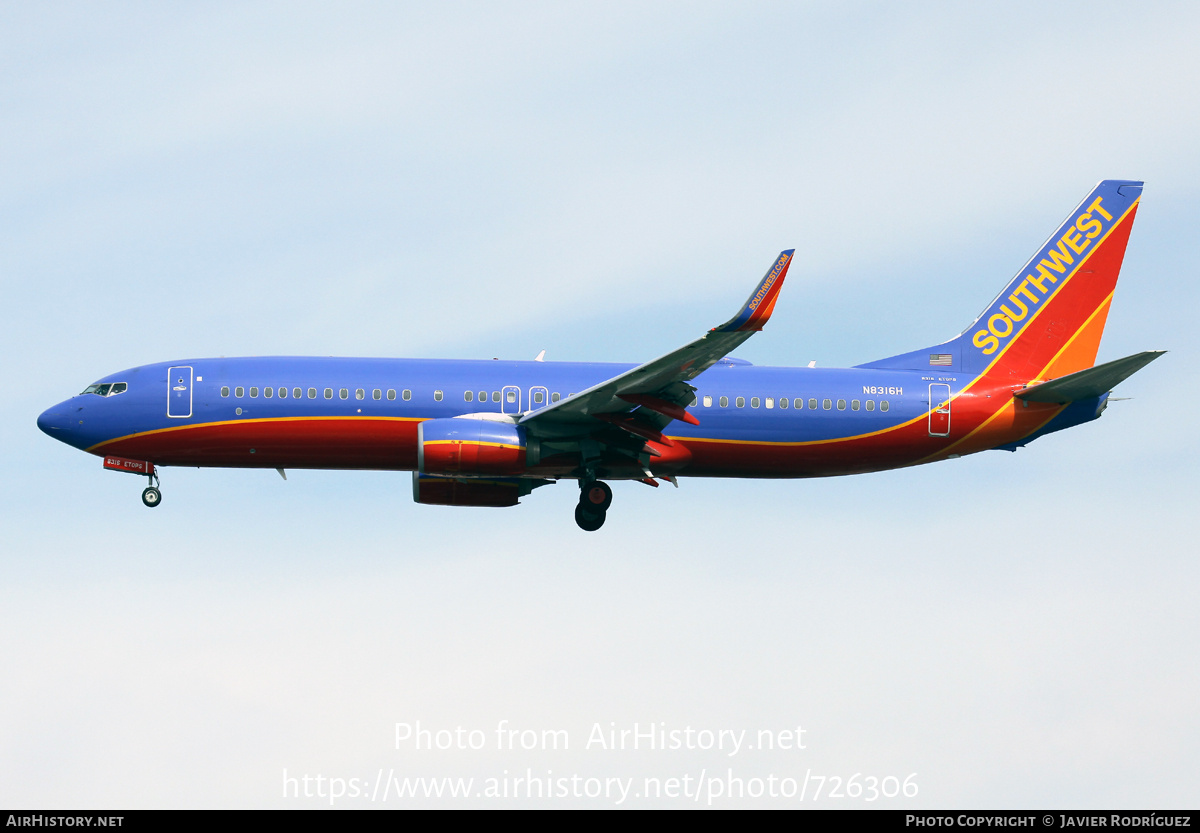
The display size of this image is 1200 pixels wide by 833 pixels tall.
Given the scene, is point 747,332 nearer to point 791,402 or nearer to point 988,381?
point 791,402

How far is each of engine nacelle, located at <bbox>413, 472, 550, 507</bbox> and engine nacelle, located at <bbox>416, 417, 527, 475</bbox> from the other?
3566 mm

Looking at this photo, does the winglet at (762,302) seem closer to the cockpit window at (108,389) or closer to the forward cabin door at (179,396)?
the forward cabin door at (179,396)

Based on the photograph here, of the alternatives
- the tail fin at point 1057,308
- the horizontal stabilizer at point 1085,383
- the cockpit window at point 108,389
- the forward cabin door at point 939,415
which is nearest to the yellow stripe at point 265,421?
the cockpit window at point 108,389

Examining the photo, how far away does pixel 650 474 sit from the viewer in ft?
118

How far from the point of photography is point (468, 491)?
37.4 m

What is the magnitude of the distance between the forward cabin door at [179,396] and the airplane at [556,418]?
0.04 m

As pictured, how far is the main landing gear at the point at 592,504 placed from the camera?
3575 centimetres

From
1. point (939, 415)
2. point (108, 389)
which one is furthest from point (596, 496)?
point (108, 389)

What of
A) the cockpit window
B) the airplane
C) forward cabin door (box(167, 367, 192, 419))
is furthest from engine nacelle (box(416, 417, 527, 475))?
the cockpit window

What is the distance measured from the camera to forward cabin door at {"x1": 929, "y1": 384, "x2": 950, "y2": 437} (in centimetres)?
3678

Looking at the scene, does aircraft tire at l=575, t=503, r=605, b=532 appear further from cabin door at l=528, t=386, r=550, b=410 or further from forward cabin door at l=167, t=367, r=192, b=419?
forward cabin door at l=167, t=367, r=192, b=419

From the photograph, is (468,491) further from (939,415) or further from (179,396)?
(939,415)

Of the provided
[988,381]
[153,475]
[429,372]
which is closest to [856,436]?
[988,381]

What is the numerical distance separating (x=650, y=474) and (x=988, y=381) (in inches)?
395
